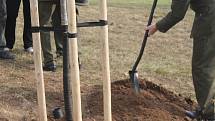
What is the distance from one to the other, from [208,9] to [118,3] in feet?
31.9

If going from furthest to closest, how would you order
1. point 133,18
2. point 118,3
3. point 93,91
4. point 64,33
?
point 118,3
point 133,18
point 93,91
point 64,33

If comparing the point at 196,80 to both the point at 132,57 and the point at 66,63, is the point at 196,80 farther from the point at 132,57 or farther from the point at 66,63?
the point at 132,57

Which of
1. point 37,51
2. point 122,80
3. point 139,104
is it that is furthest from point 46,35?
point 37,51

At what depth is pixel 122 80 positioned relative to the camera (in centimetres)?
656

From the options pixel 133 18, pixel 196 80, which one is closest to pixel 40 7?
pixel 196 80

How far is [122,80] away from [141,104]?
686 mm

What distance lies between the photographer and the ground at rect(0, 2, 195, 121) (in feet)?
18.9

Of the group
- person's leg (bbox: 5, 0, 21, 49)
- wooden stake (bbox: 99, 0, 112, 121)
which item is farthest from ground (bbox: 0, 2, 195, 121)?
wooden stake (bbox: 99, 0, 112, 121)

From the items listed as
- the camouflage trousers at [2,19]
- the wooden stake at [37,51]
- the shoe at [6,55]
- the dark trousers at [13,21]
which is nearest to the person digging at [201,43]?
the wooden stake at [37,51]

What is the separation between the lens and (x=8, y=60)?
7.73 m

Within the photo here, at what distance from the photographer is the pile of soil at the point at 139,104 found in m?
5.66

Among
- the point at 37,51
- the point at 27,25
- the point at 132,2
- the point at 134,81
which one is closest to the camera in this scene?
the point at 37,51

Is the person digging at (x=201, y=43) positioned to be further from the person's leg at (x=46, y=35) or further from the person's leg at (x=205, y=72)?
the person's leg at (x=46, y=35)

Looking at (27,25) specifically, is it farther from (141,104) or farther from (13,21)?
(141,104)
